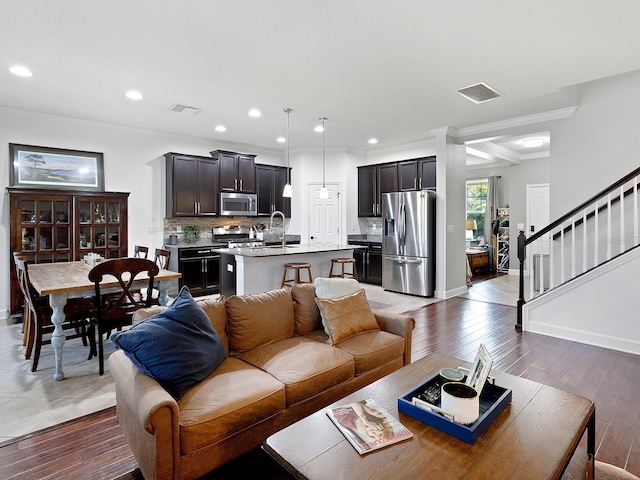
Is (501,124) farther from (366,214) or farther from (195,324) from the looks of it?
(195,324)

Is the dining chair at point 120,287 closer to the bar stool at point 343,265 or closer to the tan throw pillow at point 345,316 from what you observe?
the tan throw pillow at point 345,316

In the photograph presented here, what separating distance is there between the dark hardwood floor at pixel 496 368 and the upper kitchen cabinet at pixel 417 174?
2691 millimetres

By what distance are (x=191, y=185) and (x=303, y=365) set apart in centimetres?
478

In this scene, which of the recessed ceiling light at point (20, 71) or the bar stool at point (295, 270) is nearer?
the recessed ceiling light at point (20, 71)

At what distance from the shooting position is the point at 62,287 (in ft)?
9.25

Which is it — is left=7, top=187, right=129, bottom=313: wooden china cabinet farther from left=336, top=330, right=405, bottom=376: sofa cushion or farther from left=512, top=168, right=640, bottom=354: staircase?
left=512, top=168, right=640, bottom=354: staircase

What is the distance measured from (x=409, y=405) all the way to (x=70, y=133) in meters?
5.90

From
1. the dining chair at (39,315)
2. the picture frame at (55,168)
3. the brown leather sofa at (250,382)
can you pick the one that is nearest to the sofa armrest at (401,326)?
the brown leather sofa at (250,382)

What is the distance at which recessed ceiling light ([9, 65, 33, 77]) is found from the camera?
3494 millimetres

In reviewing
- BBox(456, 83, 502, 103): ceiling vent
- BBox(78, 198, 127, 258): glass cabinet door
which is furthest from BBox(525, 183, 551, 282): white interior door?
BBox(78, 198, 127, 258): glass cabinet door

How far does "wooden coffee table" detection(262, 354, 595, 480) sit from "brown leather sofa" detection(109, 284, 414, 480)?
0.41 meters

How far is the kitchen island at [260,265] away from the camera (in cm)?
457

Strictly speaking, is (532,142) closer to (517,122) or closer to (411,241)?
(517,122)

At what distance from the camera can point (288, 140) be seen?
265 inches
